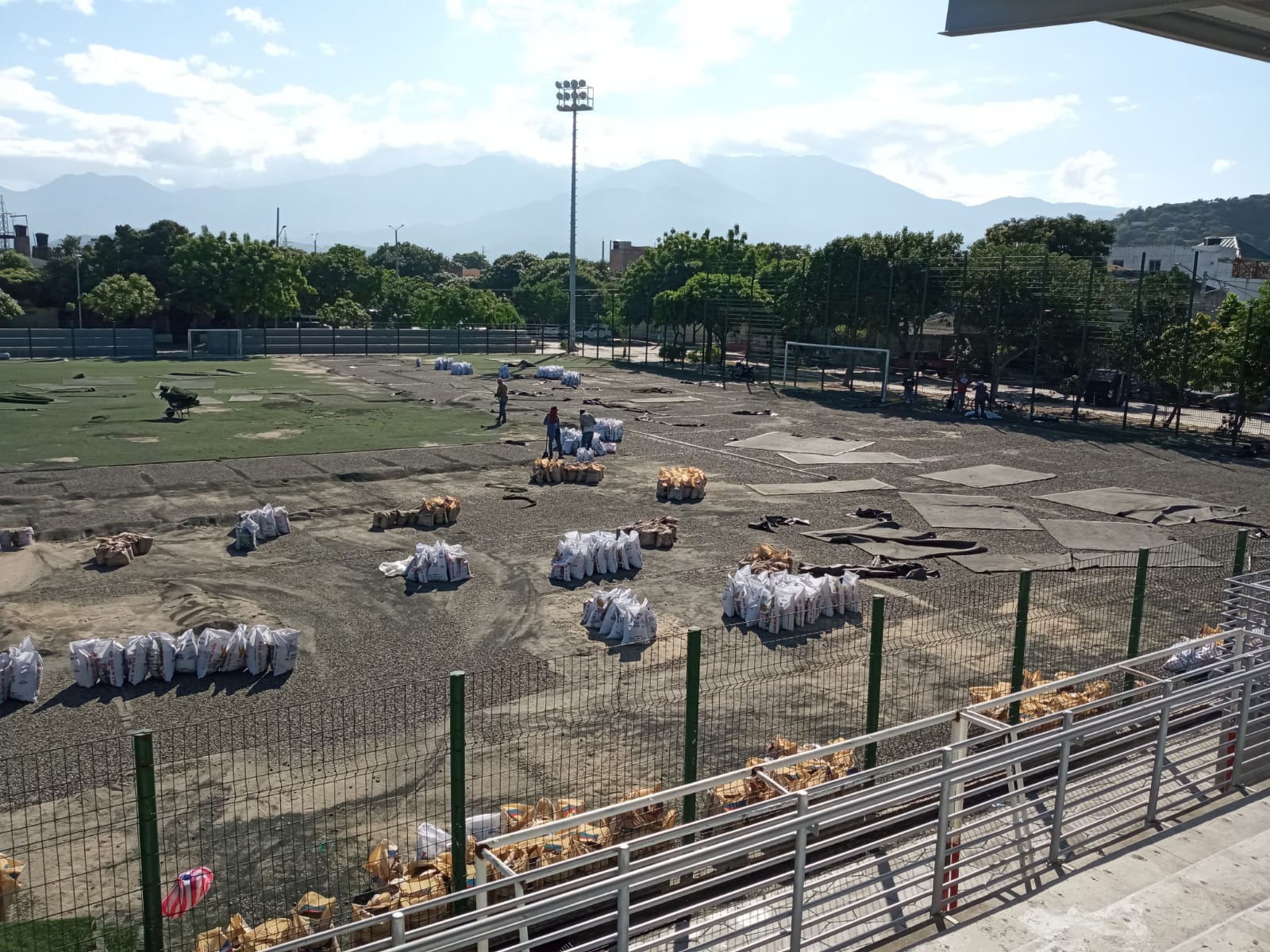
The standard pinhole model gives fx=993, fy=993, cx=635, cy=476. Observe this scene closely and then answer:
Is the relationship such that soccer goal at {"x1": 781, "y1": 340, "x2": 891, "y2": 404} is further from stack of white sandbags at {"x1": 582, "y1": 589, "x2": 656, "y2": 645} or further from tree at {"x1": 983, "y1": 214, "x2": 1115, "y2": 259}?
stack of white sandbags at {"x1": 582, "y1": 589, "x2": 656, "y2": 645}

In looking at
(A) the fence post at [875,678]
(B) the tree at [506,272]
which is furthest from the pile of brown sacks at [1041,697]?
(B) the tree at [506,272]

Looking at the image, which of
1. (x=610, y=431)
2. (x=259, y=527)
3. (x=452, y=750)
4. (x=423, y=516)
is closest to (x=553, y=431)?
(x=610, y=431)

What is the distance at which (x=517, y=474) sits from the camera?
27109mm

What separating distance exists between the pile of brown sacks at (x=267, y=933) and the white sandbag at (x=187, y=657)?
5.95 metres

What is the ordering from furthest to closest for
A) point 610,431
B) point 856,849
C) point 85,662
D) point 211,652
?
1. point 610,431
2. point 211,652
3. point 85,662
4. point 856,849

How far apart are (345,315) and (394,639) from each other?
7274 cm

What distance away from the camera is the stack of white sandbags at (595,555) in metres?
17.2

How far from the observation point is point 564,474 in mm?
26125

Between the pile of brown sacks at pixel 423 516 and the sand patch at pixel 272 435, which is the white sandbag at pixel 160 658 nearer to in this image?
the pile of brown sacks at pixel 423 516

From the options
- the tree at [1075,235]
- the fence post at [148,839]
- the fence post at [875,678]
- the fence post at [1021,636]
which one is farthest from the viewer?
the tree at [1075,235]

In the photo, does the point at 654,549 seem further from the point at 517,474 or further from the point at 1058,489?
the point at 1058,489

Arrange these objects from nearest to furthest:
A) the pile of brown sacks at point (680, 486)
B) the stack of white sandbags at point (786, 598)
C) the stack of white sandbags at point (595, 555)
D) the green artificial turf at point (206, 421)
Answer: the stack of white sandbags at point (786, 598) < the stack of white sandbags at point (595, 555) < the pile of brown sacks at point (680, 486) < the green artificial turf at point (206, 421)

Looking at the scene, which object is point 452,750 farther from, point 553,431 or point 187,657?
point 553,431

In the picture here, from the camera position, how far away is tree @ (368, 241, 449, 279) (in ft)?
471
